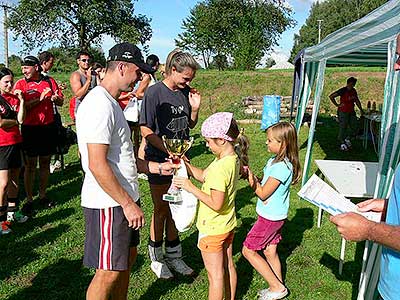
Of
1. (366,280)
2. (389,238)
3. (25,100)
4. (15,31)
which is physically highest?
(15,31)

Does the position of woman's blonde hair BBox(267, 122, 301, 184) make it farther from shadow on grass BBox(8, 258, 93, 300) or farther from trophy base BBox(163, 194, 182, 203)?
shadow on grass BBox(8, 258, 93, 300)

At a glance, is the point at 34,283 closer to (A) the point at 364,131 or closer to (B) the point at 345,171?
(B) the point at 345,171

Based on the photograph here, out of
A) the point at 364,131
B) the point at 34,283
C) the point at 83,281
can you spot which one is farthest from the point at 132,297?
the point at 364,131

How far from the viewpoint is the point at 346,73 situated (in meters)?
18.8

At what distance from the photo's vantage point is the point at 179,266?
352 cm

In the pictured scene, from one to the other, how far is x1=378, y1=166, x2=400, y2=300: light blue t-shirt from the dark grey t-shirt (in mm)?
1905

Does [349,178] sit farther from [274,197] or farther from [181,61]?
[181,61]

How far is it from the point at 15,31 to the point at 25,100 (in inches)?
1200

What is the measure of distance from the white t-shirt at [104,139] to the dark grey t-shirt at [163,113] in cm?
78

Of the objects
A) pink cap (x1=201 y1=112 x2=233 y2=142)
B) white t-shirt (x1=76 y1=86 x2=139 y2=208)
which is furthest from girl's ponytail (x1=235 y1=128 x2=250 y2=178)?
white t-shirt (x1=76 y1=86 x2=139 y2=208)

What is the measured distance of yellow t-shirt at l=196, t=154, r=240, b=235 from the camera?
8.00 feet

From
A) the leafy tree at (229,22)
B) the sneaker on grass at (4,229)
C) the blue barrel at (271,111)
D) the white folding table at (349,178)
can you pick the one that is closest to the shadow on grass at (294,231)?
the white folding table at (349,178)

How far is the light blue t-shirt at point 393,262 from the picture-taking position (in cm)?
150

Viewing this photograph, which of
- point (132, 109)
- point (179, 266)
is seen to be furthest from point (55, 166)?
point (179, 266)
